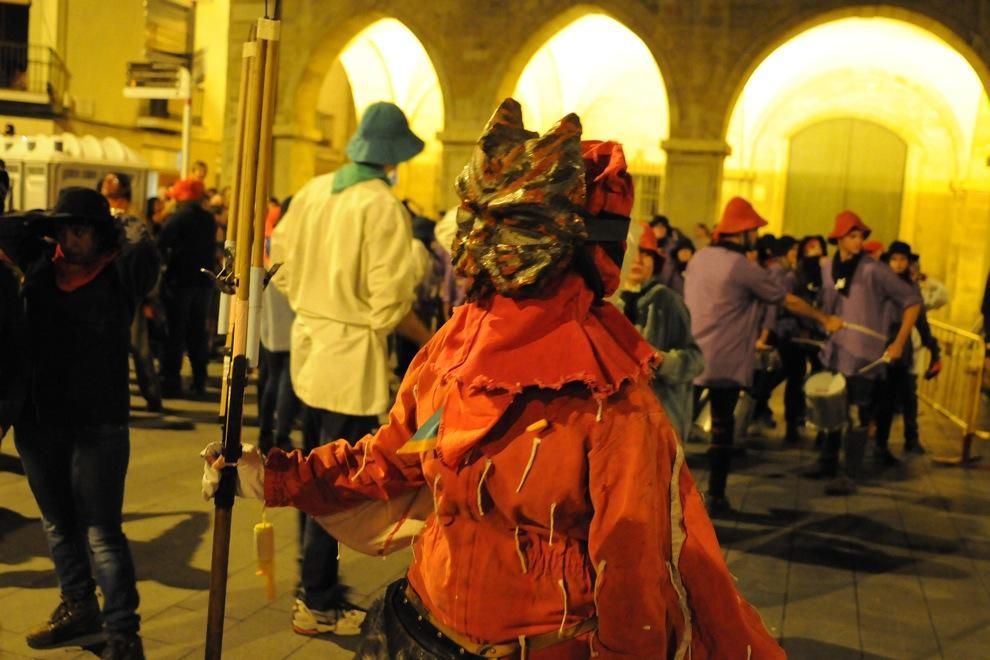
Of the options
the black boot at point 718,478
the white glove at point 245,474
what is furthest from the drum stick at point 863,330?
the white glove at point 245,474

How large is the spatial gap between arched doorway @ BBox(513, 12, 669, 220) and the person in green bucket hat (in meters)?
16.1

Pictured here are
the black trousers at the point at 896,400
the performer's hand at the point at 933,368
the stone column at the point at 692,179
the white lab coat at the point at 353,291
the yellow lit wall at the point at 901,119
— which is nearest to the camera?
the white lab coat at the point at 353,291

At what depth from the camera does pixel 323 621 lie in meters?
4.16

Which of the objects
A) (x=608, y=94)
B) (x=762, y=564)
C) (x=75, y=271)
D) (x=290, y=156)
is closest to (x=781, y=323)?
(x=762, y=564)

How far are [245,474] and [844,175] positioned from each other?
68.7ft

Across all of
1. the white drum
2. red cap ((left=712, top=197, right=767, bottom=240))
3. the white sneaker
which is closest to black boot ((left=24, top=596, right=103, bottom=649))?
the white sneaker

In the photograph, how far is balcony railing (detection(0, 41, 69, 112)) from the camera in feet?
85.0

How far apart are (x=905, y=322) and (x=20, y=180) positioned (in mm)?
10655

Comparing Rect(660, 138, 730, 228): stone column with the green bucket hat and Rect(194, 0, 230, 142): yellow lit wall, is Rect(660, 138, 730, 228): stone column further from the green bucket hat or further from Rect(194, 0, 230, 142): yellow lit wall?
Rect(194, 0, 230, 142): yellow lit wall

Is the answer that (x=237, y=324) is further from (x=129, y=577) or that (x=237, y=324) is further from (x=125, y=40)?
(x=125, y=40)

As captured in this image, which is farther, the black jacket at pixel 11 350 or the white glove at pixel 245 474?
the black jacket at pixel 11 350

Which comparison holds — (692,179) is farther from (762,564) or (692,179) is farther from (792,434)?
(762,564)

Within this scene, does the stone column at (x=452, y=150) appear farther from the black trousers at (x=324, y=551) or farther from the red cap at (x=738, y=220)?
the black trousers at (x=324, y=551)

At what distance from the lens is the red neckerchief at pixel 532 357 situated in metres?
1.84
